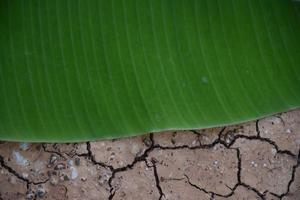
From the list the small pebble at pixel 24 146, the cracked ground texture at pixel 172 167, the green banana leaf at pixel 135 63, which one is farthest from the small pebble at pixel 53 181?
the green banana leaf at pixel 135 63

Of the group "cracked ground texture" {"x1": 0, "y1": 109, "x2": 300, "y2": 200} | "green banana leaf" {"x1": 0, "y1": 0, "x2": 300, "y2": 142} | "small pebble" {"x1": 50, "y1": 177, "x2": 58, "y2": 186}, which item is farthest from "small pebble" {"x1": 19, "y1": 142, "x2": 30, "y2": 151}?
"green banana leaf" {"x1": 0, "y1": 0, "x2": 300, "y2": 142}

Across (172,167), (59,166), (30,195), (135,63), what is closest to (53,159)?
(59,166)

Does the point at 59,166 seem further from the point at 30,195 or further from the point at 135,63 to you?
the point at 135,63

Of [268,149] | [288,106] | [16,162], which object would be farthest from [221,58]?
[16,162]

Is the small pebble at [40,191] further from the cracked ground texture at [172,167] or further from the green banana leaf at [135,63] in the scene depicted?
the green banana leaf at [135,63]

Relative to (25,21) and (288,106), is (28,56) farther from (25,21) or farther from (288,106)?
(288,106)

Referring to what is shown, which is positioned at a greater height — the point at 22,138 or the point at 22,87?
the point at 22,87

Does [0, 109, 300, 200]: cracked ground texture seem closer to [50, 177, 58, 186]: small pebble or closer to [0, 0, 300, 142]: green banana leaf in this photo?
[50, 177, 58, 186]: small pebble
